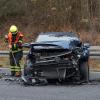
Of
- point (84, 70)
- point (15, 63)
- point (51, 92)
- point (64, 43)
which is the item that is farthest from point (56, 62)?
point (15, 63)

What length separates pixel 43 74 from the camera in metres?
13.4

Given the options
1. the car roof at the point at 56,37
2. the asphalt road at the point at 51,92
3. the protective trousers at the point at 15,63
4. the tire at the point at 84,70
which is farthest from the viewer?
the protective trousers at the point at 15,63

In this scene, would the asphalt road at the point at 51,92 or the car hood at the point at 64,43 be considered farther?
the car hood at the point at 64,43

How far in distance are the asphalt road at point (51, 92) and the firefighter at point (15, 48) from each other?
4.79ft

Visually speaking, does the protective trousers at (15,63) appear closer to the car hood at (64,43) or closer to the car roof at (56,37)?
the car roof at (56,37)

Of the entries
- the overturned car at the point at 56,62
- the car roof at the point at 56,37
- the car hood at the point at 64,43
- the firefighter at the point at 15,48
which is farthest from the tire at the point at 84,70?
the firefighter at the point at 15,48

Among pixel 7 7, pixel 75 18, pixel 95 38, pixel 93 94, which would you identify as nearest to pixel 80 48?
pixel 93 94

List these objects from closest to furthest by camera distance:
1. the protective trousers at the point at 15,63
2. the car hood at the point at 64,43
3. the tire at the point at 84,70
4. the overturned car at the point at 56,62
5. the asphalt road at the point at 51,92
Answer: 1. the asphalt road at the point at 51,92
2. the overturned car at the point at 56,62
3. the car hood at the point at 64,43
4. the tire at the point at 84,70
5. the protective trousers at the point at 15,63

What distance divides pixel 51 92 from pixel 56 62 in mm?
1364

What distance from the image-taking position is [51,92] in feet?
39.4

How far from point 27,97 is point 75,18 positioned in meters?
15.6

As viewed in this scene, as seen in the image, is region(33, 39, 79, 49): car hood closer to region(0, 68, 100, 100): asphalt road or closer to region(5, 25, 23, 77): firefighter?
region(0, 68, 100, 100): asphalt road

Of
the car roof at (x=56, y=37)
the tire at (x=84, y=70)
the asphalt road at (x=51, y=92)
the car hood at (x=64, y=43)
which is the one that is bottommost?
the asphalt road at (x=51, y=92)

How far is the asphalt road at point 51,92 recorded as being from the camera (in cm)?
1115
